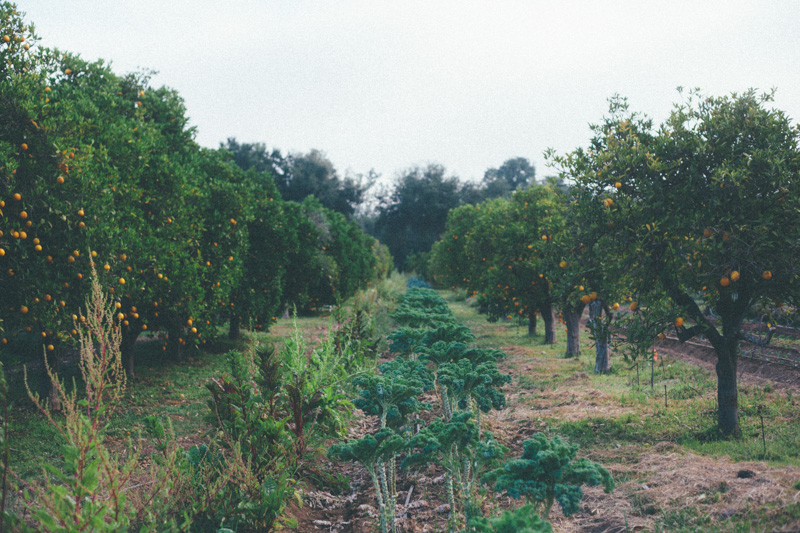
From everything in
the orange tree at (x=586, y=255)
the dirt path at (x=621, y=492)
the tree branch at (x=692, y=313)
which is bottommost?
the dirt path at (x=621, y=492)

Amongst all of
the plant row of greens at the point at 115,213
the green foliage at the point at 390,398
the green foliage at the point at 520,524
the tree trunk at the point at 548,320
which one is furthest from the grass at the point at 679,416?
the plant row of greens at the point at 115,213

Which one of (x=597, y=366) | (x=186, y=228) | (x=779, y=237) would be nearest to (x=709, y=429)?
(x=779, y=237)

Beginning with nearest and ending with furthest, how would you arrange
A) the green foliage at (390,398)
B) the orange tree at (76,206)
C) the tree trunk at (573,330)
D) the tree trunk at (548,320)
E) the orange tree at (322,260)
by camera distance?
the green foliage at (390,398) < the orange tree at (76,206) < the tree trunk at (573,330) < the tree trunk at (548,320) < the orange tree at (322,260)

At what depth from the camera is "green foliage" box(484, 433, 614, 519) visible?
2904 millimetres

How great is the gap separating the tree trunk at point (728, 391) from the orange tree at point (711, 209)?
0.03 ft

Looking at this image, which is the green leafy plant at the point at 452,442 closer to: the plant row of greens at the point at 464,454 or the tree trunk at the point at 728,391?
the plant row of greens at the point at 464,454

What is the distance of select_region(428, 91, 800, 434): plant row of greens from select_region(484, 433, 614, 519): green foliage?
2.87 meters

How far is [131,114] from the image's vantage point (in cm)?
1019

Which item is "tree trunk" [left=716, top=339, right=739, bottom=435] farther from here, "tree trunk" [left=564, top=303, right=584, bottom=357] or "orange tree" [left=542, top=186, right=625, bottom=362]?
"tree trunk" [left=564, top=303, right=584, bottom=357]

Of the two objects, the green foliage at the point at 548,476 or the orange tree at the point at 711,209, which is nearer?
the green foliage at the point at 548,476

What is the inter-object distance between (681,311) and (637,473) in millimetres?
1808

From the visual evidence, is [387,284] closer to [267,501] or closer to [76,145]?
[76,145]

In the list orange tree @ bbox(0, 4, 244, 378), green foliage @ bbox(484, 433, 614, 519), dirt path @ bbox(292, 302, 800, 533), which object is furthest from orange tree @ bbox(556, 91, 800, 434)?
orange tree @ bbox(0, 4, 244, 378)

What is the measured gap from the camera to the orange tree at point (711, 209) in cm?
487
